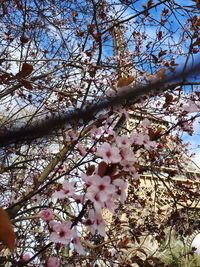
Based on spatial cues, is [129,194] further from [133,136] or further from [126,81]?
[126,81]

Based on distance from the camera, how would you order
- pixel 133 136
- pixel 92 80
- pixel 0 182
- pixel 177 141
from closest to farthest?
pixel 133 136 → pixel 92 80 → pixel 177 141 → pixel 0 182

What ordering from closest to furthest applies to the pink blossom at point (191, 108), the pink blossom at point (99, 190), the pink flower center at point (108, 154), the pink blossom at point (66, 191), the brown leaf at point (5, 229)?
the brown leaf at point (5, 229) < the pink blossom at point (99, 190) < the pink flower center at point (108, 154) < the pink blossom at point (66, 191) < the pink blossom at point (191, 108)

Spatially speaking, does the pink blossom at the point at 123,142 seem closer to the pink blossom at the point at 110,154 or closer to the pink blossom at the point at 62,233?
the pink blossom at the point at 110,154

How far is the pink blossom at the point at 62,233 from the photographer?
1.43 meters

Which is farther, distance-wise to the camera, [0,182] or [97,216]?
[0,182]

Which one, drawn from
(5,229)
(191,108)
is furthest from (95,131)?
(5,229)

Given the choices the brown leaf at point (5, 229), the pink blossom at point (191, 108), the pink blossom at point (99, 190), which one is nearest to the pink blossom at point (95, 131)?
the pink blossom at point (191, 108)

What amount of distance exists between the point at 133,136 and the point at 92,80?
1.78 meters

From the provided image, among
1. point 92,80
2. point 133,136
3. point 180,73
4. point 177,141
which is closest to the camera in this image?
point 180,73

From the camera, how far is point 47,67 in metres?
4.31

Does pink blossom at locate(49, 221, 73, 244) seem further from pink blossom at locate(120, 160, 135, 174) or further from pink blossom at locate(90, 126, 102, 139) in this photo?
pink blossom at locate(90, 126, 102, 139)

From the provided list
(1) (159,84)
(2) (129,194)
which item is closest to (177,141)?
(2) (129,194)

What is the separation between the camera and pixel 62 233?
4.76 ft

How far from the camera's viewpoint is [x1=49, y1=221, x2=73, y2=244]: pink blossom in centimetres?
143
